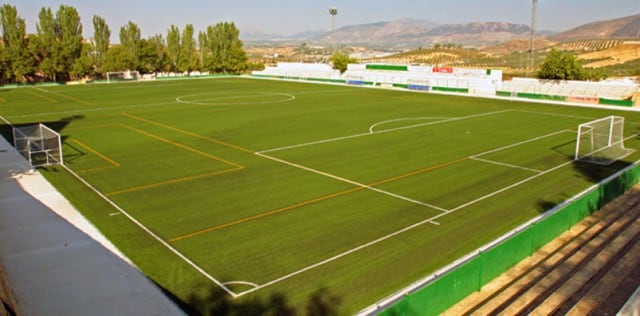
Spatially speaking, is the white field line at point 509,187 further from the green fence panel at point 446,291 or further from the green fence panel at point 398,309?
the green fence panel at point 398,309

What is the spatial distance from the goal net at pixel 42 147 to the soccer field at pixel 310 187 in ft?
3.96

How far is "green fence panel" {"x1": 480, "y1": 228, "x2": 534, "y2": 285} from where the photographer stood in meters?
12.8

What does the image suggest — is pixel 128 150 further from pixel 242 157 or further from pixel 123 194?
pixel 123 194

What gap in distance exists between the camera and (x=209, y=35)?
106875 millimetres

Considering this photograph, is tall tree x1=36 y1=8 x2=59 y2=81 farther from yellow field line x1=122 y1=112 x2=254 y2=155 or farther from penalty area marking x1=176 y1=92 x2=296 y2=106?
yellow field line x1=122 y1=112 x2=254 y2=155

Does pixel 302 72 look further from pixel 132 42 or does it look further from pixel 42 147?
pixel 42 147

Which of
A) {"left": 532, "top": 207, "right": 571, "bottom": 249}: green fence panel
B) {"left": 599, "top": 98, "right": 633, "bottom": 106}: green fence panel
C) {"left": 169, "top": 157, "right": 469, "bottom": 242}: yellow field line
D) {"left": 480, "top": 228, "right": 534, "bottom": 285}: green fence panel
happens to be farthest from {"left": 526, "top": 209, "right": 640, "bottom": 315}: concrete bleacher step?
{"left": 599, "top": 98, "right": 633, "bottom": 106}: green fence panel

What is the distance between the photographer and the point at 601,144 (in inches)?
1164

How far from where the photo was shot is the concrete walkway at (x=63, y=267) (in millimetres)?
12258

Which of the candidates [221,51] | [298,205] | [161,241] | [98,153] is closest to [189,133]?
[98,153]

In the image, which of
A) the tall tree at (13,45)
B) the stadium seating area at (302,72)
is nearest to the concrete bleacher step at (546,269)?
the stadium seating area at (302,72)

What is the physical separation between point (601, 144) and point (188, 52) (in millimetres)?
91225

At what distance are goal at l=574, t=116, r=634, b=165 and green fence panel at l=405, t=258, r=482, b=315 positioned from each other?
57.8ft

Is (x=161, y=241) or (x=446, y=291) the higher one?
(x=446, y=291)
